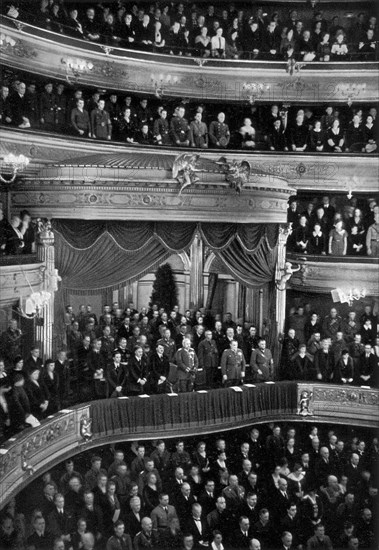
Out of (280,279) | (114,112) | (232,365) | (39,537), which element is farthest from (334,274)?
(39,537)

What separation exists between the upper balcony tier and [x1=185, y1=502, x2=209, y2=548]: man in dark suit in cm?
799

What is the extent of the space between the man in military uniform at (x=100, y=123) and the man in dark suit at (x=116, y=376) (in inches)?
180

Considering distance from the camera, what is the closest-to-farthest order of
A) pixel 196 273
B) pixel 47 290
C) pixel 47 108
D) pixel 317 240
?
pixel 47 290, pixel 47 108, pixel 317 240, pixel 196 273

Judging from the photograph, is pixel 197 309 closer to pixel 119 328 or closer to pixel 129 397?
pixel 119 328

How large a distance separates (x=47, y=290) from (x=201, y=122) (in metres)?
5.19

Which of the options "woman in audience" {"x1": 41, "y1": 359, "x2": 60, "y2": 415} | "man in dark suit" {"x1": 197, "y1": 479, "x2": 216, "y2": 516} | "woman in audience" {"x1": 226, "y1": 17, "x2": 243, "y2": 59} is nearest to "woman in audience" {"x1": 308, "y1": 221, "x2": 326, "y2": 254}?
"woman in audience" {"x1": 226, "y1": 17, "x2": 243, "y2": 59}

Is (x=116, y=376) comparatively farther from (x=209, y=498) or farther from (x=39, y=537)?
(x=39, y=537)

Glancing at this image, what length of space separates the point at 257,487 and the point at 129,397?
251cm

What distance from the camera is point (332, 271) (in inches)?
570

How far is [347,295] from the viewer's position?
14.3m

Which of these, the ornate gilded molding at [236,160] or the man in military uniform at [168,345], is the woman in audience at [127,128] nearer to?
the ornate gilded molding at [236,160]

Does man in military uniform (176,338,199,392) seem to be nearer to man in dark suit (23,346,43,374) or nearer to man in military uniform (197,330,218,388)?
man in military uniform (197,330,218,388)

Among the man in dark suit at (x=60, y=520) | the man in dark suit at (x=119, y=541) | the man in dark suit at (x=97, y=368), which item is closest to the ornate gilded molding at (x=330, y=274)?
the man in dark suit at (x=97, y=368)

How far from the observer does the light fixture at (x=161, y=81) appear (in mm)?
14281
